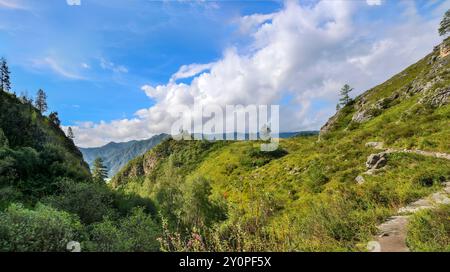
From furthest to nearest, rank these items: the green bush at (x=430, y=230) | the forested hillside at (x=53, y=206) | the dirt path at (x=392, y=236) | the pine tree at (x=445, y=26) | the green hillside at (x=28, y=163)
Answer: the pine tree at (x=445, y=26), the green hillside at (x=28, y=163), the forested hillside at (x=53, y=206), the dirt path at (x=392, y=236), the green bush at (x=430, y=230)

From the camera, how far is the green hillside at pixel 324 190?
6.52 metres

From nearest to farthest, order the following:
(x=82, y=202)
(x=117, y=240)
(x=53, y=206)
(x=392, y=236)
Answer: (x=392, y=236) → (x=117, y=240) → (x=53, y=206) → (x=82, y=202)

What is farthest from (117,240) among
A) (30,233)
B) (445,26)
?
(445,26)

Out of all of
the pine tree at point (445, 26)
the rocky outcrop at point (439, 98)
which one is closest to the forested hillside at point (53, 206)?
the rocky outcrop at point (439, 98)

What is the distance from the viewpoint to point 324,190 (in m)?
26.0

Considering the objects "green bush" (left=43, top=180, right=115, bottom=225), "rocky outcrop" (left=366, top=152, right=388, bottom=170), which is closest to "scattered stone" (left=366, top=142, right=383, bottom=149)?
"rocky outcrop" (left=366, top=152, right=388, bottom=170)

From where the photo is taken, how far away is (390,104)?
59344mm

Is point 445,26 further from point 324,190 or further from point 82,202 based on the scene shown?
point 82,202

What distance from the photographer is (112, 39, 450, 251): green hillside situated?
6520mm

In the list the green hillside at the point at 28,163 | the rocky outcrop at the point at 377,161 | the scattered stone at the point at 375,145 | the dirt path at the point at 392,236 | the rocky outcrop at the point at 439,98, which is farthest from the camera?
the rocky outcrop at the point at 439,98

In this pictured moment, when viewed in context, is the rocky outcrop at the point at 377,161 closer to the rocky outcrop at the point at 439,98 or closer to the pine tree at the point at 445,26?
the rocky outcrop at the point at 439,98

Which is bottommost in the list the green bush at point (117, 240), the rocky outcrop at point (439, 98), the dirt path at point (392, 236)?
the green bush at point (117, 240)

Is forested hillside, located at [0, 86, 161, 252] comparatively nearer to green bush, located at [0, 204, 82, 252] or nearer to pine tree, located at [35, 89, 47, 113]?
green bush, located at [0, 204, 82, 252]

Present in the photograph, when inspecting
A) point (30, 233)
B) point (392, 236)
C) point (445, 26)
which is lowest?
point (30, 233)
